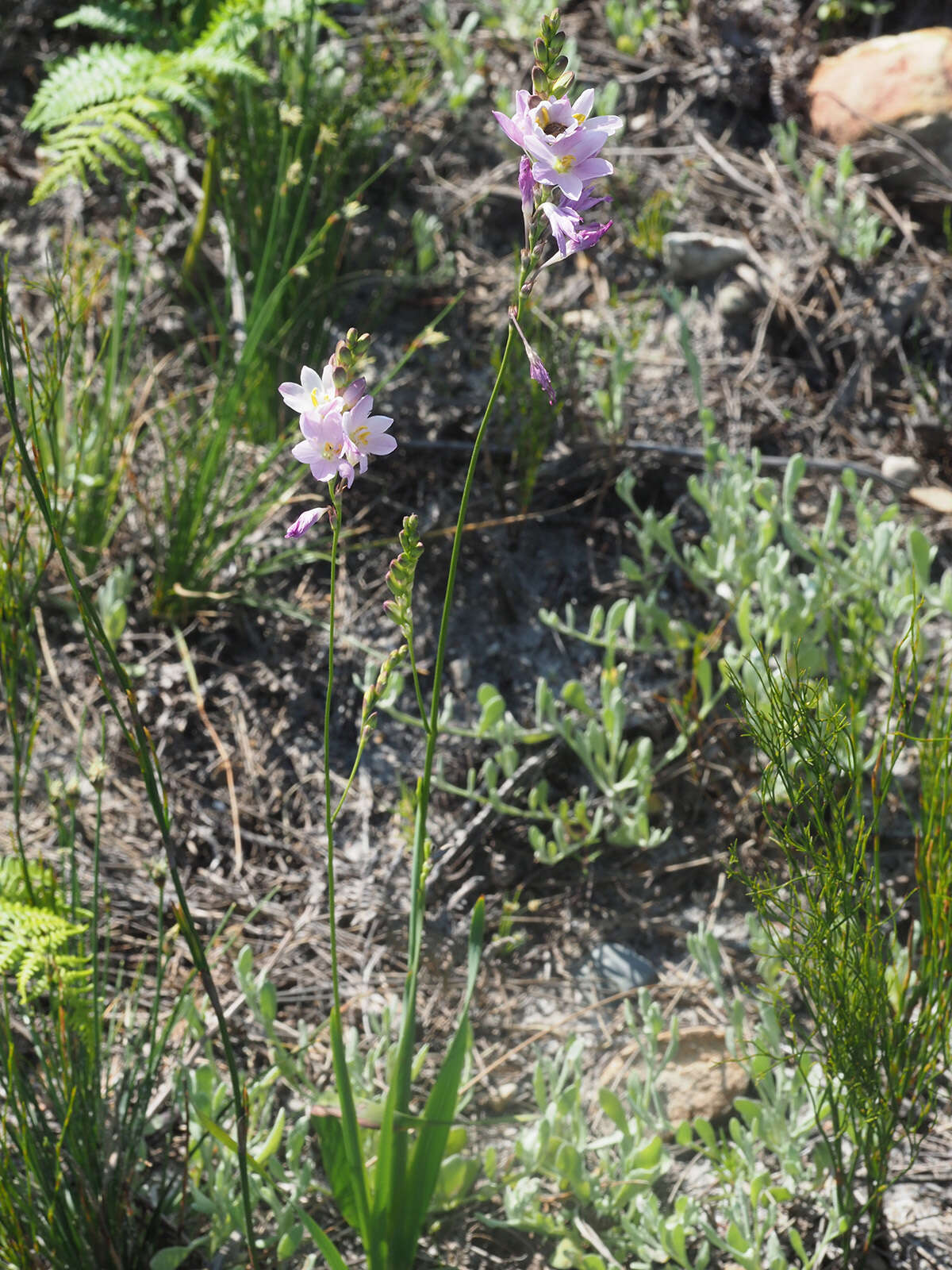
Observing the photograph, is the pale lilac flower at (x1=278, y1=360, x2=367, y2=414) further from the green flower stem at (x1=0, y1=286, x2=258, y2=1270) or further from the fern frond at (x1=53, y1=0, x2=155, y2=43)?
the fern frond at (x1=53, y1=0, x2=155, y2=43)

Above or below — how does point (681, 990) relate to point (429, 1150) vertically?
above

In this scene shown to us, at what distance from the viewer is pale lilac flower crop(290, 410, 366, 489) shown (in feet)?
4.09

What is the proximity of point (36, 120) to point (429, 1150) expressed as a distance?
2.69m

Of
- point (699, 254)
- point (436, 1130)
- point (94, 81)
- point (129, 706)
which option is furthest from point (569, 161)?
point (699, 254)

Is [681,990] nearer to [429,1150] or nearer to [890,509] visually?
[429,1150]

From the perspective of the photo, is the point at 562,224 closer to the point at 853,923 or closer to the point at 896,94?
the point at 853,923

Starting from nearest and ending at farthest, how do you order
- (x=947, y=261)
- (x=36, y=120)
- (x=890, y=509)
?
(x=890, y=509) < (x=36, y=120) < (x=947, y=261)

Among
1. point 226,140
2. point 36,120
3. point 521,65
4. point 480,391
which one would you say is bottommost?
point 480,391

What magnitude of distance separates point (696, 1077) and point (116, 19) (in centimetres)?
333

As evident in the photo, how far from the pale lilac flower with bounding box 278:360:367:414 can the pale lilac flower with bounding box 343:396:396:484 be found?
0.04 ft

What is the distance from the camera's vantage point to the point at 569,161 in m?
1.20

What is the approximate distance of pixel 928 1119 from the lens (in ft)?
6.49

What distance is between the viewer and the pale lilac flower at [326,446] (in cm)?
125

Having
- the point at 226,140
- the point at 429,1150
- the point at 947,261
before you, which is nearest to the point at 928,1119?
the point at 429,1150
